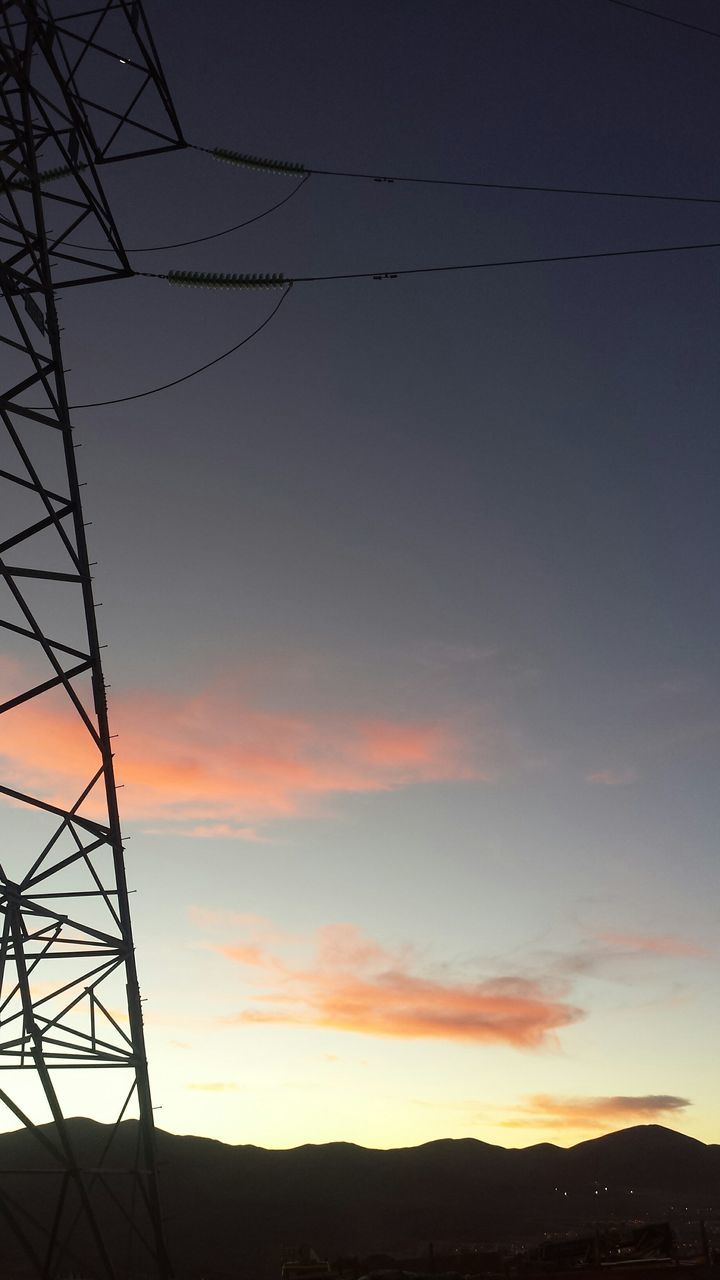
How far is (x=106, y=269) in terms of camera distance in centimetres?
2086

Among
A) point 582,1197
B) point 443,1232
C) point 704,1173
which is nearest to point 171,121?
point 443,1232

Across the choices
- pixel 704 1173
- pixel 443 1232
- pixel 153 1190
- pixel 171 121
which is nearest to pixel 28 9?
pixel 171 121

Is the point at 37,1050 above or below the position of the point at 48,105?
below

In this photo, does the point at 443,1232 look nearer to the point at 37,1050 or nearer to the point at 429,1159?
the point at 429,1159

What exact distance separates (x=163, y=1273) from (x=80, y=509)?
37.2ft

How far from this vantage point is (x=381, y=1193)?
159 m

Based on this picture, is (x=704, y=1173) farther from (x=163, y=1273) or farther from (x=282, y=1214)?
(x=163, y=1273)

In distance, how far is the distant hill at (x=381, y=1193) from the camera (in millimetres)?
132750

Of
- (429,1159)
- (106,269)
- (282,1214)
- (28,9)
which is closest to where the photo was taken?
(28,9)

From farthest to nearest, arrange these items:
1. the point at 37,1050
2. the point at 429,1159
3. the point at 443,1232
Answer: the point at 429,1159, the point at 443,1232, the point at 37,1050

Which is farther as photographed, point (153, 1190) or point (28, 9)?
point (28, 9)

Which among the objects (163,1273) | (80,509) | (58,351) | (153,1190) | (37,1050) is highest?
(58,351)

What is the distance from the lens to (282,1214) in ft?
486

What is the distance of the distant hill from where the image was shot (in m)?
133
